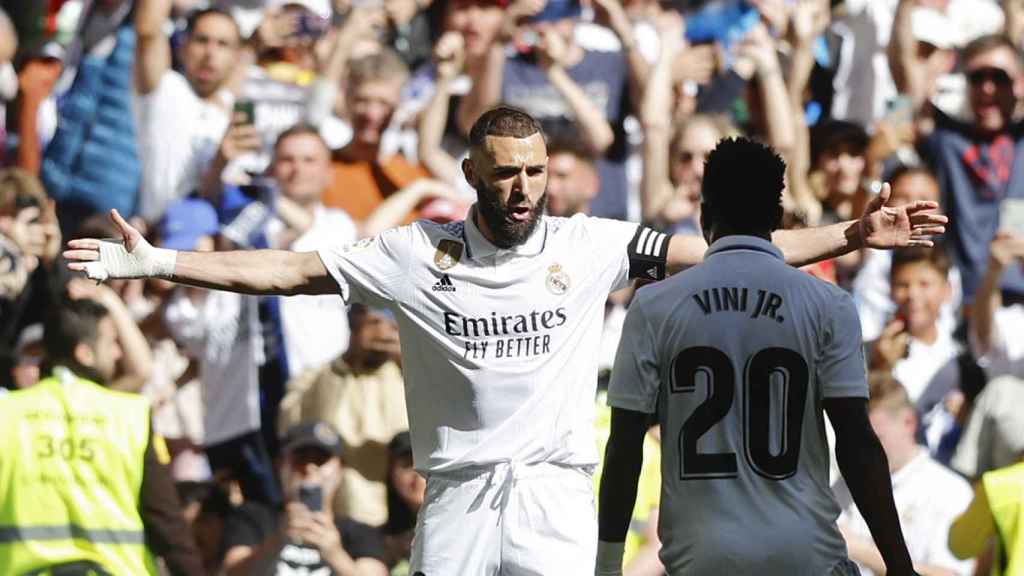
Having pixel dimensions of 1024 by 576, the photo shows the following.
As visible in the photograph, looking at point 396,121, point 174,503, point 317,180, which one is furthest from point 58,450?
point 396,121

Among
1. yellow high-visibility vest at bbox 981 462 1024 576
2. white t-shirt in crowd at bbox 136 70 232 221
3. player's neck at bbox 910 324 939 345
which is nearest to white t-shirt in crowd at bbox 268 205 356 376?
white t-shirt in crowd at bbox 136 70 232 221

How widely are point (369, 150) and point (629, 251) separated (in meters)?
4.79

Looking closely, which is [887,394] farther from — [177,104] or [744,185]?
[177,104]

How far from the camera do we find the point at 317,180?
11094 millimetres

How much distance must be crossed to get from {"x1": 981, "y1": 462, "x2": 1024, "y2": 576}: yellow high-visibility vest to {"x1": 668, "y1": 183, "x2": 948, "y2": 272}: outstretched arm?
2129 mm

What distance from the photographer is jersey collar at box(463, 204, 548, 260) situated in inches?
266

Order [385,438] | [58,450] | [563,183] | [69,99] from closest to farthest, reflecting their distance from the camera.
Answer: [58,450]
[385,438]
[563,183]
[69,99]

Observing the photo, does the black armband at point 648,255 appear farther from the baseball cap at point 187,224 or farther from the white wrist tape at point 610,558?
the baseball cap at point 187,224

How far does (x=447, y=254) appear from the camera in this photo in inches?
268

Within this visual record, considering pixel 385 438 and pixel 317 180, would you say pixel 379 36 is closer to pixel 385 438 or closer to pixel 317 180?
pixel 317 180

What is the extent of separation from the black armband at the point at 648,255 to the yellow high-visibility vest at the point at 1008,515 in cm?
242

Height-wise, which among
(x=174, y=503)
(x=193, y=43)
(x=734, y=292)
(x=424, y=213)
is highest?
(x=193, y=43)

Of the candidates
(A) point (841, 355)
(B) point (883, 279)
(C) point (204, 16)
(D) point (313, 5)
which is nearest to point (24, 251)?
(C) point (204, 16)

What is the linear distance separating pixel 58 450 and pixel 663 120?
4.34m
